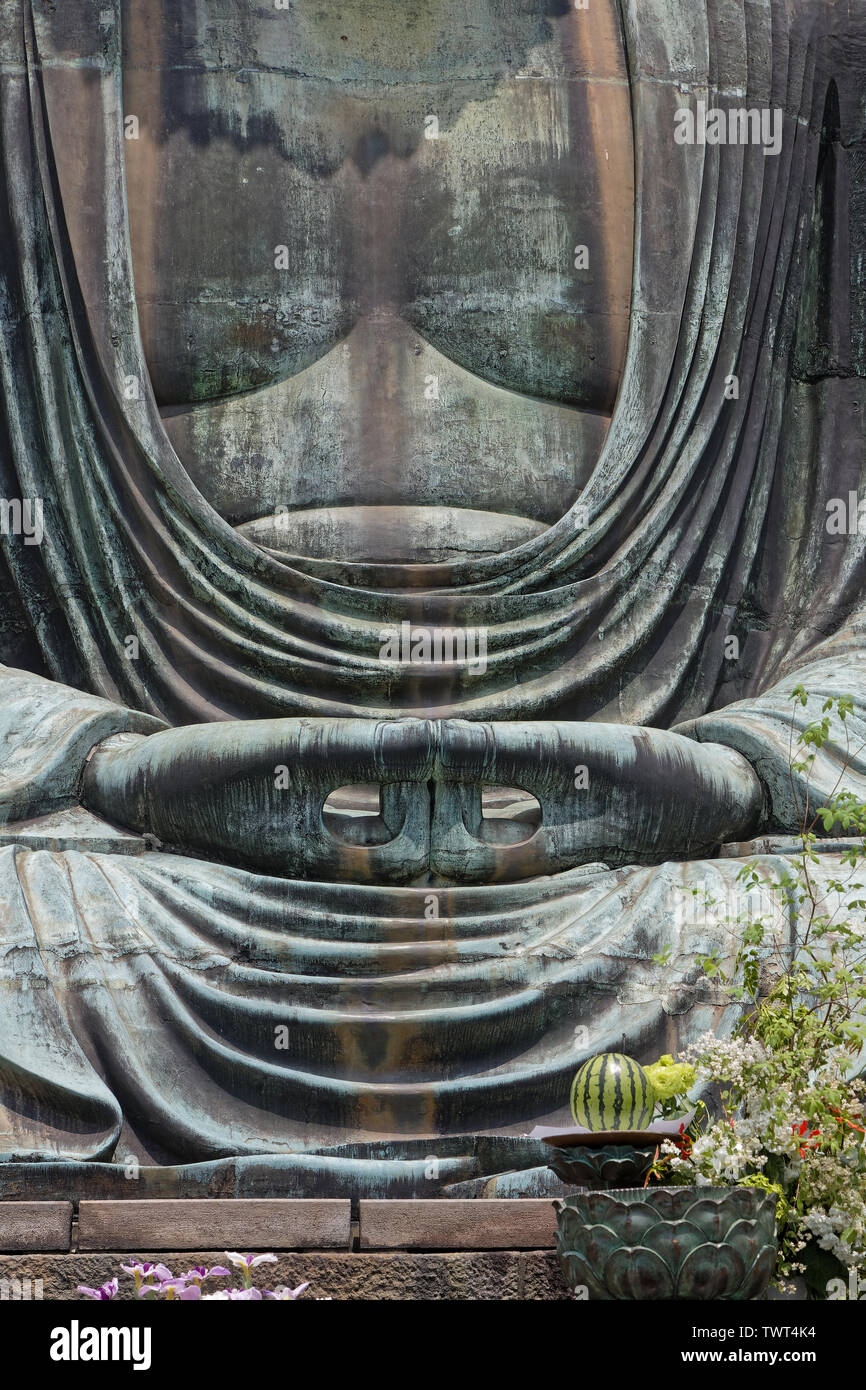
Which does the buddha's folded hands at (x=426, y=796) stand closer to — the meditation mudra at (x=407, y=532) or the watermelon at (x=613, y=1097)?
the meditation mudra at (x=407, y=532)

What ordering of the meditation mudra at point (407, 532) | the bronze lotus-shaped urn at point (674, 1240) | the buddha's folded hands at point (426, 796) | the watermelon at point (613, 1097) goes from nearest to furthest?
the bronze lotus-shaped urn at point (674, 1240)
the watermelon at point (613, 1097)
the meditation mudra at point (407, 532)
the buddha's folded hands at point (426, 796)

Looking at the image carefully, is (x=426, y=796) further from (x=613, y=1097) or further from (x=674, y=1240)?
(x=674, y=1240)

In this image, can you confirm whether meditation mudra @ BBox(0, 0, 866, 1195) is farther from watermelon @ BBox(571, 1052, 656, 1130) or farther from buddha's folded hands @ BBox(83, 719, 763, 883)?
watermelon @ BBox(571, 1052, 656, 1130)

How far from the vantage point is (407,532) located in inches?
351

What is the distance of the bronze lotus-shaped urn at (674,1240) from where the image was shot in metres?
5.21

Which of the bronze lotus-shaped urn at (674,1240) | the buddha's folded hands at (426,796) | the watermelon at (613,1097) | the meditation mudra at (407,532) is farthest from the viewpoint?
the buddha's folded hands at (426,796)

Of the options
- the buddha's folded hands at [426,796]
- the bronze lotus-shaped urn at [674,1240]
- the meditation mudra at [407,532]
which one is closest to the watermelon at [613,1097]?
the bronze lotus-shaped urn at [674,1240]

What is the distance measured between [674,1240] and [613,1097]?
0.49m

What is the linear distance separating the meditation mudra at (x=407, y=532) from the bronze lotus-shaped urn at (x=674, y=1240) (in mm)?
1815

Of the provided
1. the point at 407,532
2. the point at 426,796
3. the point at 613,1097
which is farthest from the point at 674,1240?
the point at 407,532

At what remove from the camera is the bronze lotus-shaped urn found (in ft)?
17.1

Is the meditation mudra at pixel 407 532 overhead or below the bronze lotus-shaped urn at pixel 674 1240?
overhead

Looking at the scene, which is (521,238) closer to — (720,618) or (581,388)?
(581,388)
